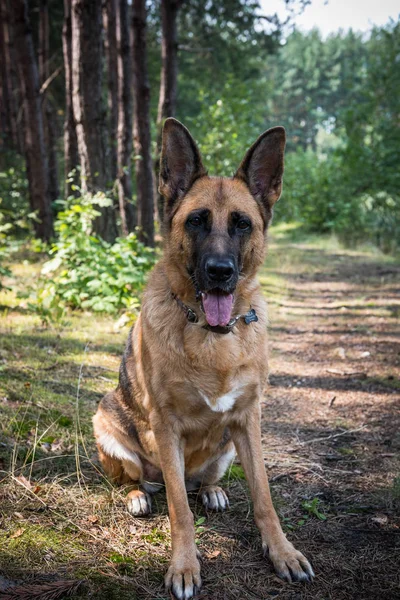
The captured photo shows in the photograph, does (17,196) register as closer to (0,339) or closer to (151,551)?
(0,339)

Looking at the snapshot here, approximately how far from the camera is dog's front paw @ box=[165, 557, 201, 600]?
2443 millimetres

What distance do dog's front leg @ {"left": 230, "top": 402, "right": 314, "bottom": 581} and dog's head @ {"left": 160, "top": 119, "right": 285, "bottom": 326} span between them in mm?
663

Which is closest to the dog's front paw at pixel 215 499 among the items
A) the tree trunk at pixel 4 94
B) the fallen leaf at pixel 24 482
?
the fallen leaf at pixel 24 482

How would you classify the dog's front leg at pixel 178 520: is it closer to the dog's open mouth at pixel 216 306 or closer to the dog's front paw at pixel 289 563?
the dog's front paw at pixel 289 563

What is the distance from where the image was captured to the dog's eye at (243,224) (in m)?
3.08

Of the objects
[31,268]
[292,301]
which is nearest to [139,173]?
[31,268]

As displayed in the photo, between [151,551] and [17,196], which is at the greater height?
[17,196]

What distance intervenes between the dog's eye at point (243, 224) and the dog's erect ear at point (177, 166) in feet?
1.40

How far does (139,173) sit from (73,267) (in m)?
4.90

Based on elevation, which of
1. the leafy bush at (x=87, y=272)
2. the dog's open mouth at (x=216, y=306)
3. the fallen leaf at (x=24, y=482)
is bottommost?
the fallen leaf at (x=24, y=482)

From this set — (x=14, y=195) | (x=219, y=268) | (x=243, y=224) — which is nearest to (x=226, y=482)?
(x=219, y=268)

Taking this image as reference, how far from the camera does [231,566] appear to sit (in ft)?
8.82

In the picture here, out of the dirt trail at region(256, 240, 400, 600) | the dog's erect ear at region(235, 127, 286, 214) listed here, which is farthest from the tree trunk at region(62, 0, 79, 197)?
the dog's erect ear at region(235, 127, 286, 214)

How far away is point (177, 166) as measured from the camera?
3.24m
